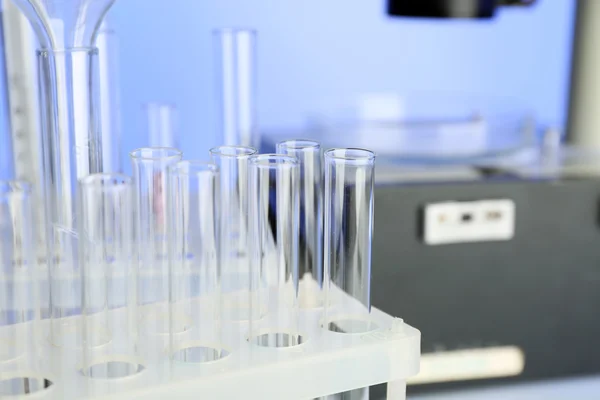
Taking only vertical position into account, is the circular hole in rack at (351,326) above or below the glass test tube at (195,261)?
below

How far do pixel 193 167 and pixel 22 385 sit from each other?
6.3 inches

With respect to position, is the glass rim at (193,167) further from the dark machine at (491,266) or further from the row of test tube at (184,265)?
the dark machine at (491,266)

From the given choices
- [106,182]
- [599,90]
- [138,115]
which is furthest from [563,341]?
[106,182]

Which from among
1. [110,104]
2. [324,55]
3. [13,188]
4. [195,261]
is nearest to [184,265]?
[195,261]

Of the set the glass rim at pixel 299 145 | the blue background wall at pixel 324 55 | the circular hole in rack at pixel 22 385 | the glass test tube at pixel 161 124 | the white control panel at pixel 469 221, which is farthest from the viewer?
the blue background wall at pixel 324 55

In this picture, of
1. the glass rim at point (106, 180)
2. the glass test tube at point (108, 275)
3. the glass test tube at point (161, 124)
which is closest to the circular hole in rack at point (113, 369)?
the glass test tube at point (108, 275)

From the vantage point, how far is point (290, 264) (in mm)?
555

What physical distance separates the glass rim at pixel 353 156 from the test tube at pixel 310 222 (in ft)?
0.13

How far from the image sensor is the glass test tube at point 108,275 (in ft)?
1.57

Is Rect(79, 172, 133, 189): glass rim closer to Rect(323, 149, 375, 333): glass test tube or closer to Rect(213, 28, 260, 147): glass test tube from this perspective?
Rect(323, 149, 375, 333): glass test tube

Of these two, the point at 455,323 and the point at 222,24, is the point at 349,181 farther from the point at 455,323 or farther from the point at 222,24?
the point at 222,24

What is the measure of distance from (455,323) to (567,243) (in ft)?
0.71

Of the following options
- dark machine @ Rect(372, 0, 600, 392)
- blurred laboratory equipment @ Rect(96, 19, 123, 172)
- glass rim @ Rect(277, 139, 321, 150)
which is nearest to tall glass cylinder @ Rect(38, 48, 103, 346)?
glass rim @ Rect(277, 139, 321, 150)

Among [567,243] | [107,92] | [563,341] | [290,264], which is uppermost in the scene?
[107,92]
